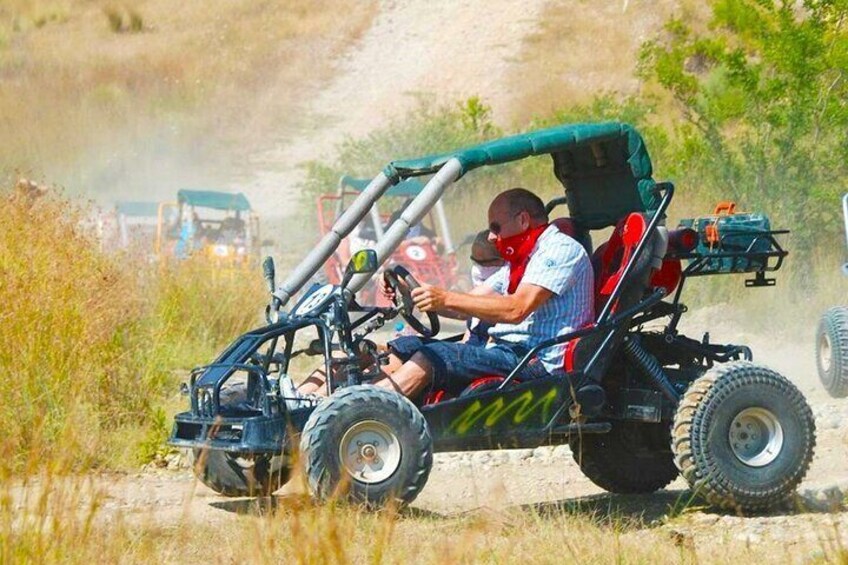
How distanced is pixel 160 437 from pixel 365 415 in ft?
8.16

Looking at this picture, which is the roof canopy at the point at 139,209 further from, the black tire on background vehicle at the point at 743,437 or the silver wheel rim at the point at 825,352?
the black tire on background vehicle at the point at 743,437

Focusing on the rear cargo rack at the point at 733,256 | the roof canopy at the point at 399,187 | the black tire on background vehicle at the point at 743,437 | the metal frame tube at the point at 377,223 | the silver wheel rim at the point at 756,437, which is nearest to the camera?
the black tire on background vehicle at the point at 743,437

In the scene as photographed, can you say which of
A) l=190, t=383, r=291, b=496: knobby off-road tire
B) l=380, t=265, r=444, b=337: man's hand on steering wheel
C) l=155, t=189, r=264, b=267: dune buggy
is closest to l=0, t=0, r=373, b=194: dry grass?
l=155, t=189, r=264, b=267: dune buggy

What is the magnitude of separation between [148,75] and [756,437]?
34124 mm

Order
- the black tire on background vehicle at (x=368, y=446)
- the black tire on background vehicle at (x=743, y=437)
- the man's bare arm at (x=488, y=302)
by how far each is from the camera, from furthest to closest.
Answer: the black tire on background vehicle at (x=743, y=437) < the man's bare arm at (x=488, y=302) < the black tire on background vehicle at (x=368, y=446)

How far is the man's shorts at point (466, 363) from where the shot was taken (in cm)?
711

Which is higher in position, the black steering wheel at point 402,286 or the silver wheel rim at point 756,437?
the black steering wheel at point 402,286

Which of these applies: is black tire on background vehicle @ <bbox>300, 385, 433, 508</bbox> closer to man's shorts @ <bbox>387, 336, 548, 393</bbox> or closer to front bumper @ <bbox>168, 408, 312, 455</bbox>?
front bumper @ <bbox>168, 408, 312, 455</bbox>

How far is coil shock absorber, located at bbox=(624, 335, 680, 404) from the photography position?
7.44 metres

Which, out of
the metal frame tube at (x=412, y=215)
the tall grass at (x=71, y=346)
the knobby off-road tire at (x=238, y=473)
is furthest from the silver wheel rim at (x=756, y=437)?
the tall grass at (x=71, y=346)

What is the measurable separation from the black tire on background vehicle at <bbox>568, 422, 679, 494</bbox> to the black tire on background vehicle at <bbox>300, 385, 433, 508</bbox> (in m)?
1.44

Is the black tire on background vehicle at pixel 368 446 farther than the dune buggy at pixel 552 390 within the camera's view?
No

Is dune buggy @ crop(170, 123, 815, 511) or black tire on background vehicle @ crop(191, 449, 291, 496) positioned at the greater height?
dune buggy @ crop(170, 123, 815, 511)

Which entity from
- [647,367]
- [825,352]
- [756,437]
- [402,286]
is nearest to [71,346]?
[402,286]
